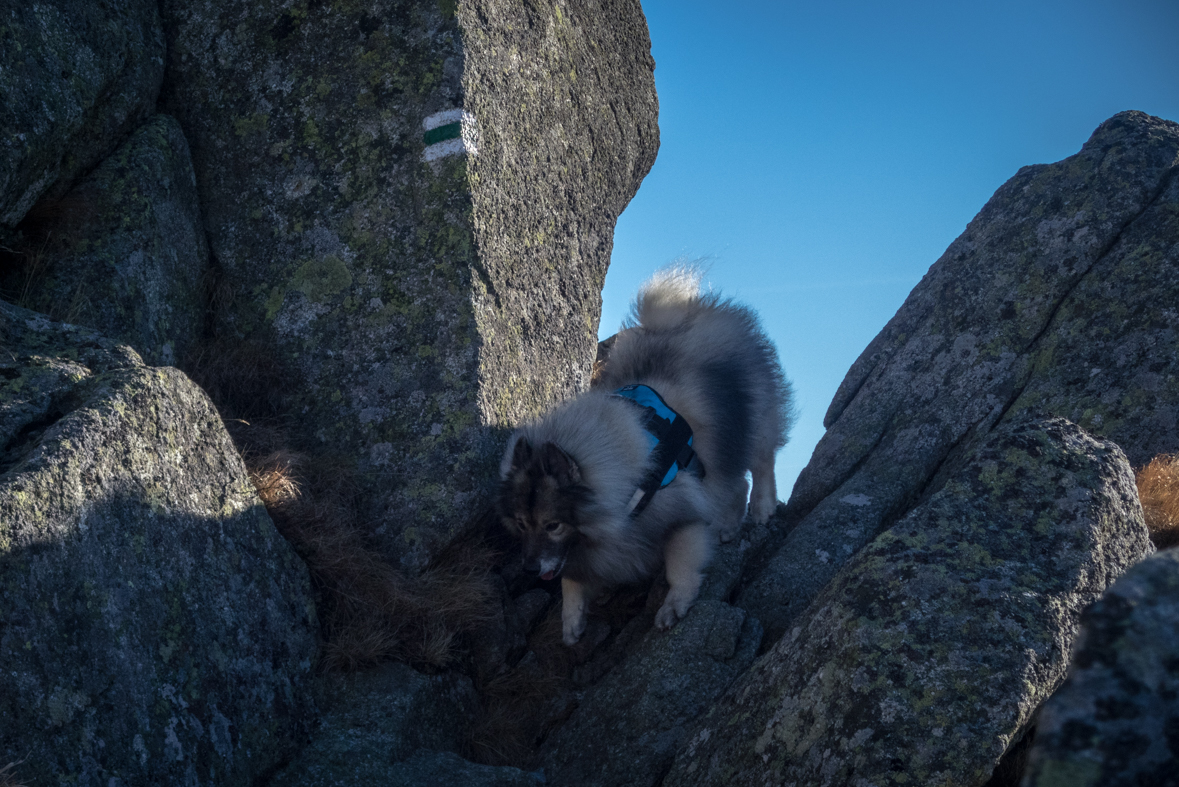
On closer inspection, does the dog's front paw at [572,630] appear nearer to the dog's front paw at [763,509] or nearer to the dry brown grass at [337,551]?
the dry brown grass at [337,551]

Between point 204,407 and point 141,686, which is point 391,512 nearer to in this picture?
point 204,407

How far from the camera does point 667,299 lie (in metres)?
6.68

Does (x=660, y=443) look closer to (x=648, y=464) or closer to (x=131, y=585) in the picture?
(x=648, y=464)

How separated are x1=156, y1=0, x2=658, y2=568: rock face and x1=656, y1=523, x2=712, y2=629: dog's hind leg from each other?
135 centimetres

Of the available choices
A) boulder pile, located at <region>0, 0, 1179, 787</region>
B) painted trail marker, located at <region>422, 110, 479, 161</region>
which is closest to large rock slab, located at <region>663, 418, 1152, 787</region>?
boulder pile, located at <region>0, 0, 1179, 787</region>

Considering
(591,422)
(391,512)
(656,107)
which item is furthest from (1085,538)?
(656,107)

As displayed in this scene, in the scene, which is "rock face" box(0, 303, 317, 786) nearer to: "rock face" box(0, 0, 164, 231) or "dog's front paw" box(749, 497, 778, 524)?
"rock face" box(0, 0, 164, 231)

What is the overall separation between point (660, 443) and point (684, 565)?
81 centimetres

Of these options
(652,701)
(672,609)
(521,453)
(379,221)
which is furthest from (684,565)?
(379,221)

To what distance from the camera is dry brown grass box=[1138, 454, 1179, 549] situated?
499 centimetres

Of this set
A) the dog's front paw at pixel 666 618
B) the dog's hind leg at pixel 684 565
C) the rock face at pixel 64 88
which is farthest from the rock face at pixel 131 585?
the dog's hind leg at pixel 684 565

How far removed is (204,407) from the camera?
12.2ft

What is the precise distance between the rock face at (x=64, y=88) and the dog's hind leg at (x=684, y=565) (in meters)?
4.15

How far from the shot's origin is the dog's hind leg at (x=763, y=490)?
21.6ft
